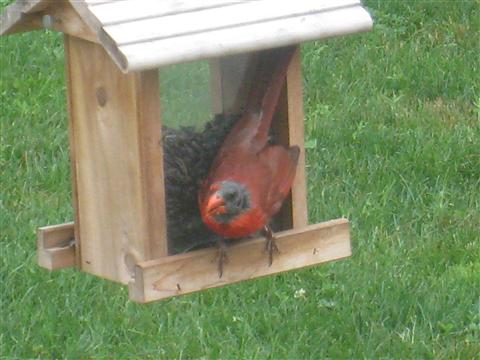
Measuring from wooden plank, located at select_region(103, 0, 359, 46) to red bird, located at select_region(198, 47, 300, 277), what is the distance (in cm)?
20

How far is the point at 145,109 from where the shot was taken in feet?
9.89

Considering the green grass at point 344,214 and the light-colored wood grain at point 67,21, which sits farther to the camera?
the green grass at point 344,214

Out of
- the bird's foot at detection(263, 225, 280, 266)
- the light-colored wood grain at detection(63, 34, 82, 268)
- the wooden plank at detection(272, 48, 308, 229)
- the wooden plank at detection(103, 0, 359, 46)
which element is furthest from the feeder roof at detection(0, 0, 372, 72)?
the bird's foot at detection(263, 225, 280, 266)

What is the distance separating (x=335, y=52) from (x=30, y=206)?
2.06 metres

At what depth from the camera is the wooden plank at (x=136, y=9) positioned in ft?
9.42

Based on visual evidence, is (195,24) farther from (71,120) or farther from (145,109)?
(71,120)

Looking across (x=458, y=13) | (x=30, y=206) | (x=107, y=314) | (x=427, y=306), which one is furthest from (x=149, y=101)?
(x=458, y=13)

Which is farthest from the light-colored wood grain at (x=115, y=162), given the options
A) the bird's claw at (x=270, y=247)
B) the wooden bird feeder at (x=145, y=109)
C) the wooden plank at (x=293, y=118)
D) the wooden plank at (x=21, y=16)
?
the wooden plank at (x=293, y=118)

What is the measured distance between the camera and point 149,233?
3100mm

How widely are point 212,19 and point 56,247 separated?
2.57 ft

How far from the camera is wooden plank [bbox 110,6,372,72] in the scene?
278 centimetres

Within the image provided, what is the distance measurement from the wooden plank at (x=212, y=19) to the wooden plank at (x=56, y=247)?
0.73 metres

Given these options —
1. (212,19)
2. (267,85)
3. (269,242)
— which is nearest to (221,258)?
(269,242)

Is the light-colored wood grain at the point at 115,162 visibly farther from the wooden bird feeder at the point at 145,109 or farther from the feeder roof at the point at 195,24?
the feeder roof at the point at 195,24
